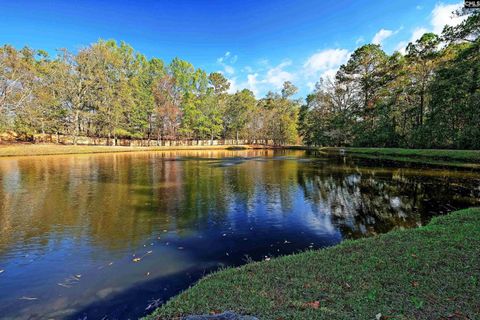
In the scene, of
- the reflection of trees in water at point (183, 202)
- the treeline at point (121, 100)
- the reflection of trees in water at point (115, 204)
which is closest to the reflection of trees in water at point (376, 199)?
the reflection of trees in water at point (183, 202)

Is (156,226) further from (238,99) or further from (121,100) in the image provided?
(238,99)

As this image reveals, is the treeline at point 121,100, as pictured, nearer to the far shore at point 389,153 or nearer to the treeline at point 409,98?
the far shore at point 389,153

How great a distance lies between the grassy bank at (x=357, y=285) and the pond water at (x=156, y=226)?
4.52 ft

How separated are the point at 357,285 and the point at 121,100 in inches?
2218

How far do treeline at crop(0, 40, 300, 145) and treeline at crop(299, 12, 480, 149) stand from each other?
19.7m

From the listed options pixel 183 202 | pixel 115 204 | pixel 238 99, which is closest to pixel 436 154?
pixel 183 202

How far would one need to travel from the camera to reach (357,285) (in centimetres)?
409

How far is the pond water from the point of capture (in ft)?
16.7

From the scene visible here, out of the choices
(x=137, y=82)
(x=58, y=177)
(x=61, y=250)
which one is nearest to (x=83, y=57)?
(x=137, y=82)

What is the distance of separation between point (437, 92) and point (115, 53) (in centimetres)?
5501

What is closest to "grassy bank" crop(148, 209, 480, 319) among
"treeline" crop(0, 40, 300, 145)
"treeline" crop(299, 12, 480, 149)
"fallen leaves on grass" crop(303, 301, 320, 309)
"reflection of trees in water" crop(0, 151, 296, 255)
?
"fallen leaves on grass" crop(303, 301, 320, 309)

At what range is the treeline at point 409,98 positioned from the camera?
26516 mm

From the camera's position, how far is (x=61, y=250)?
6.93 metres

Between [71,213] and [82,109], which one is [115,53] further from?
[71,213]
